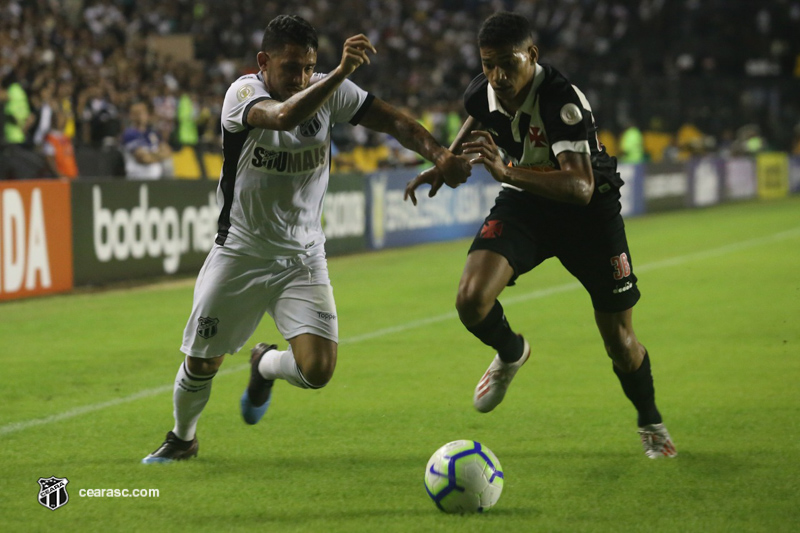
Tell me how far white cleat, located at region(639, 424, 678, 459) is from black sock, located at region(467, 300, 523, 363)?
2.51ft

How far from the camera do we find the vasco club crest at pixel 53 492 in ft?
15.7

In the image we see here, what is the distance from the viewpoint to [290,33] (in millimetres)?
4887

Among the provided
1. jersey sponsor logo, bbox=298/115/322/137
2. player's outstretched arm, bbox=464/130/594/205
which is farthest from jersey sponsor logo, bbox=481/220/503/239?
jersey sponsor logo, bbox=298/115/322/137

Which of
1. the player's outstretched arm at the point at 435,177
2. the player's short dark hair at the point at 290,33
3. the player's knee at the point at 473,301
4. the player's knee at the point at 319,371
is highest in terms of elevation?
the player's short dark hair at the point at 290,33

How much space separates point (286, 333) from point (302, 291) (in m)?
0.22

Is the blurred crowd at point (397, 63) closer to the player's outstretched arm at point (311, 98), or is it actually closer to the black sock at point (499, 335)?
the black sock at point (499, 335)

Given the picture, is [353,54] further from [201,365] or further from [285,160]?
[201,365]

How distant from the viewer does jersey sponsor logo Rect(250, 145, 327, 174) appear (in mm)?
5234

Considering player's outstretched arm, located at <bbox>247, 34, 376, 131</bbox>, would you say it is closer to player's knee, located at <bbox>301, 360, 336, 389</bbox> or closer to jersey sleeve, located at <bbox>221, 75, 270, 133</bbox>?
jersey sleeve, located at <bbox>221, 75, 270, 133</bbox>

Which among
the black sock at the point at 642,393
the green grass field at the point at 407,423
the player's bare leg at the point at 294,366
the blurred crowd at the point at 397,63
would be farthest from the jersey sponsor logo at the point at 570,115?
the blurred crowd at the point at 397,63

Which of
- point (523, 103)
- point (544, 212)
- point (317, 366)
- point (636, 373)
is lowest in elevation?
point (636, 373)

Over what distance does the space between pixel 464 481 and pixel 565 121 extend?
5.56 feet

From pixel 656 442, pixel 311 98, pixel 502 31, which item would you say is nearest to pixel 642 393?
pixel 656 442

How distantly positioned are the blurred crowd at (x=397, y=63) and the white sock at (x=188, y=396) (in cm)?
947
